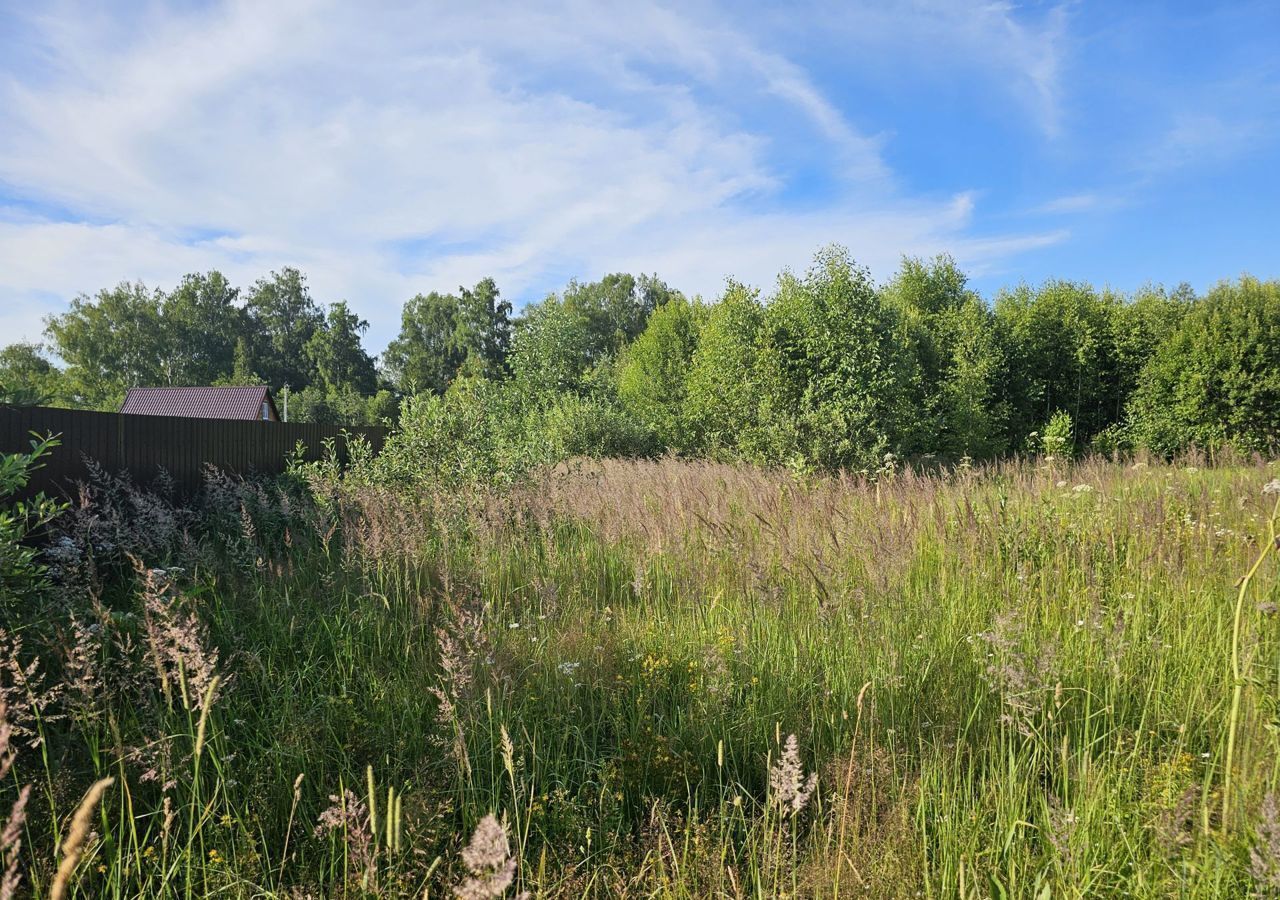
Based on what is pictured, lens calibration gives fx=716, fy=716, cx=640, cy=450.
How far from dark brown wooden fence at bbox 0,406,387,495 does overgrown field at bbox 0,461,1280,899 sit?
11.1 ft

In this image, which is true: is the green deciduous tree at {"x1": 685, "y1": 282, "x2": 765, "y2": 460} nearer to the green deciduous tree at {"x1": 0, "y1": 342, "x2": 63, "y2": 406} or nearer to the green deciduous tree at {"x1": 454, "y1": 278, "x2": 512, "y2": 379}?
the green deciduous tree at {"x1": 454, "y1": 278, "x2": 512, "y2": 379}

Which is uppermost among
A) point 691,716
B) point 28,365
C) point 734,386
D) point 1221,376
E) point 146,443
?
point 28,365

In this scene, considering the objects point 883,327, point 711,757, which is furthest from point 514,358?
point 711,757

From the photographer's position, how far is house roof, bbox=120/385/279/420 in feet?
96.3

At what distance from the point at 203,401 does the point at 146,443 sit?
25979mm

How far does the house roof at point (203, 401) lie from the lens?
29.4 meters

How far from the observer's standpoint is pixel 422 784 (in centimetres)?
221

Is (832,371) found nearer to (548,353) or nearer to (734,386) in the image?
(734,386)

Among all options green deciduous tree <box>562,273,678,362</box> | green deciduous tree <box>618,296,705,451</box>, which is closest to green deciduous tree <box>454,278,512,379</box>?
green deciduous tree <box>562,273,678,362</box>

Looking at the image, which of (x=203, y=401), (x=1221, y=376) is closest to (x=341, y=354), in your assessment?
(x=203, y=401)

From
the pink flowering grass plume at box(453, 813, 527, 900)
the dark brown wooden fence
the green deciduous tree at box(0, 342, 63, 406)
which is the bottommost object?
the pink flowering grass plume at box(453, 813, 527, 900)

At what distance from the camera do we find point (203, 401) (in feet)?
101

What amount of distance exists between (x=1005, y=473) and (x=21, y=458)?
729 cm

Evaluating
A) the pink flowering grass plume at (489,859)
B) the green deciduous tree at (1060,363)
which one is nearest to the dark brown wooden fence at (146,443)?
the pink flowering grass plume at (489,859)
